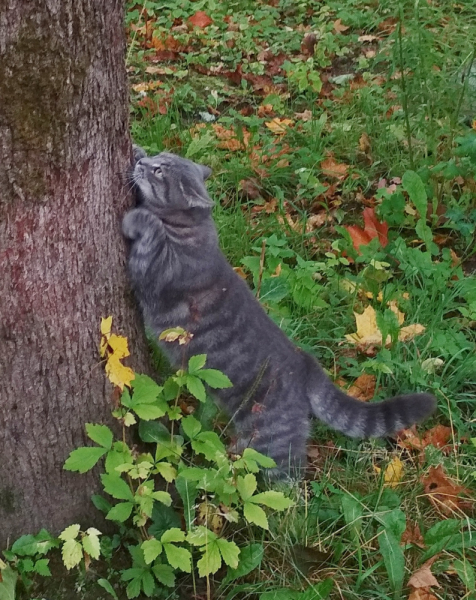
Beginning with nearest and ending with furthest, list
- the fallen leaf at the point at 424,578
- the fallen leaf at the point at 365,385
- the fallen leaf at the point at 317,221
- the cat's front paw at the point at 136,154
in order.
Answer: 1. the fallen leaf at the point at 424,578
2. the cat's front paw at the point at 136,154
3. the fallen leaf at the point at 365,385
4. the fallen leaf at the point at 317,221

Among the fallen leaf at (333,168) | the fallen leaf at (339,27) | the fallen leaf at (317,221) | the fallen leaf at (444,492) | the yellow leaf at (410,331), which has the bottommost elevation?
the fallen leaf at (444,492)

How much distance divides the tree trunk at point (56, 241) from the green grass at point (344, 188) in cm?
71

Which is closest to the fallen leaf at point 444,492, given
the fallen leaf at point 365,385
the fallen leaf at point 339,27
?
the fallen leaf at point 365,385

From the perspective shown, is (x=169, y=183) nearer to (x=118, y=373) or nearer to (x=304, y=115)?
(x=118, y=373)

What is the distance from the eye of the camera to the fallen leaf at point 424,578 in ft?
6.88

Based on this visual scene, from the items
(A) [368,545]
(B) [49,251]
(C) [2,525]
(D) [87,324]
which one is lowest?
(A) [368,545]

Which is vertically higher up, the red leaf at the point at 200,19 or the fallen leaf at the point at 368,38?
the red leaf at the point at 200,19

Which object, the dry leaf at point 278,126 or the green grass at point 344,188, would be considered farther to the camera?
the dry leaf at point 278,126

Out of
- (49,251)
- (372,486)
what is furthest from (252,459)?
(49,251)

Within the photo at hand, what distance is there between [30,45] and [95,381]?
1.00 metres

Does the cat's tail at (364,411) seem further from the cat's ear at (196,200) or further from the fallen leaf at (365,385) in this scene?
the cat's ear at (196,200)

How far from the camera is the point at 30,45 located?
1.59m

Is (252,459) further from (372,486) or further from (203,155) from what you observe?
(203,155)

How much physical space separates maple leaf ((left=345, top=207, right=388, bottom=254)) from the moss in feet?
7.33
